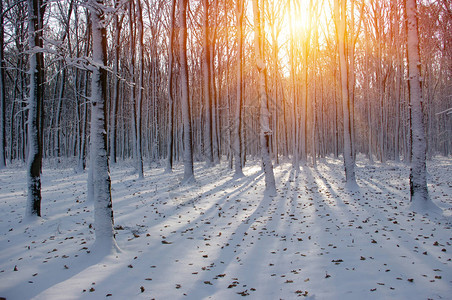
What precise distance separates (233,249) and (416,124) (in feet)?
20.4

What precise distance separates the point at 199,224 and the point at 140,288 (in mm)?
3352

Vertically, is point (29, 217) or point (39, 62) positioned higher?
point (39, 62)

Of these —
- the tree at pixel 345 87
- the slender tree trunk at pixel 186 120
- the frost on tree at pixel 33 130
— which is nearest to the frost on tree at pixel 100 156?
the frost on tree at pixel 33 130

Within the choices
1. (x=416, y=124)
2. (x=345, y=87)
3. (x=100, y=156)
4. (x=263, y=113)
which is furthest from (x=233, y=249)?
(x=345, y=87)

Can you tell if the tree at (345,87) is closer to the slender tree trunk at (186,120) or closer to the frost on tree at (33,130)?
the slender tree trunk at (186,120)

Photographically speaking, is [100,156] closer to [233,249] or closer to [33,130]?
[233,249]

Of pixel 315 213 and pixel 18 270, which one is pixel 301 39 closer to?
pixel 315 213

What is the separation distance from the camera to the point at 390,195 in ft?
32.6

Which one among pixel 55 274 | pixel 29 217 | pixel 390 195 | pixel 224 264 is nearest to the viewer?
pixel 55 274

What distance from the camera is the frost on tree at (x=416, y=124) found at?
7766 mm

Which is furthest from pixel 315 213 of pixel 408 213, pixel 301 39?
pixel 301 39

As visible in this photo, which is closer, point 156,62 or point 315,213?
point 315,213

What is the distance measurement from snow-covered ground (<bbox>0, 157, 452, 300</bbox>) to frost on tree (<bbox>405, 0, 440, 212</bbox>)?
1.85 ft

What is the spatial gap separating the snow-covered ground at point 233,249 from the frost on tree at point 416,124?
565 millimetres
